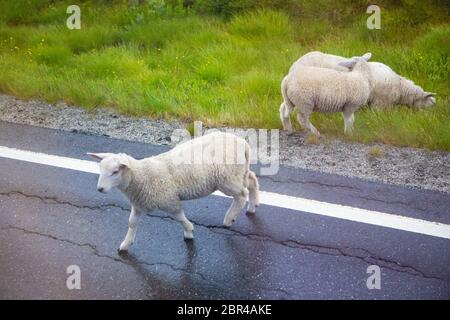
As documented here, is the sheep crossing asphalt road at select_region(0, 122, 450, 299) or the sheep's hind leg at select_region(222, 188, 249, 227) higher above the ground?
the sheep's hind leg at select_region(222, 188, 249, 227)

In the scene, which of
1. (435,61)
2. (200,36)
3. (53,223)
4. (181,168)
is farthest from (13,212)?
(435,61)

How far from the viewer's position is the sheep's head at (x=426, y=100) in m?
6.60

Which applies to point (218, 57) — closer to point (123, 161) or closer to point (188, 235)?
point (188, 235)

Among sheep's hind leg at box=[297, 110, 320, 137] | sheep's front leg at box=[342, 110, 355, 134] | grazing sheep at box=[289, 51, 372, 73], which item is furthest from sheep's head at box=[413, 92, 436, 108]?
sheep's hind leg at box=[297, 110, 320, 137]

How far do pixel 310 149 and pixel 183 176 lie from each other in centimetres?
202

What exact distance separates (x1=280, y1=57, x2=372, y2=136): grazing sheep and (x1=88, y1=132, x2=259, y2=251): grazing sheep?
167 centimetres

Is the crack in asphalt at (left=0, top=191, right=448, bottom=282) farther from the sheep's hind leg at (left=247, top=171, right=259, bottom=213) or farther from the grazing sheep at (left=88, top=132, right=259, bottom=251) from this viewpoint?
the sheep's hind leg at (left=247, top=171, right=259, bottom=213)

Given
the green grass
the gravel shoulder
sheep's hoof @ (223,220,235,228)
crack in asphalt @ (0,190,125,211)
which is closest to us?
sheep's hoof @ (223,220,235,228)

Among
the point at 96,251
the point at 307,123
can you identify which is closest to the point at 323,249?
the point at 96,251

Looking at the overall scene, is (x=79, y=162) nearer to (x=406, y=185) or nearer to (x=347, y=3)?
(x=406, y=185)

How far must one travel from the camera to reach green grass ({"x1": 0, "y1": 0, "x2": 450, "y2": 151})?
250 inches

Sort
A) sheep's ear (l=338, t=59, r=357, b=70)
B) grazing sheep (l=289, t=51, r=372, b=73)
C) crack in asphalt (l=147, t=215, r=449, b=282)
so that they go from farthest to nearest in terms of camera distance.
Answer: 1. grazing sheep (l=289, t=51, r=372, b=73)
2. sheep's ear (l=338, t=59, r=357, b=70)
3. crack in asphalt (l=147, t=215, r=449, b=282)

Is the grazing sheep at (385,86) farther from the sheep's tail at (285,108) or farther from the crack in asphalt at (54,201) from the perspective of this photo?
the crack in asphalt at (54,201)

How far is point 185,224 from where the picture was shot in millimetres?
4199
